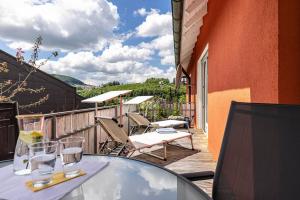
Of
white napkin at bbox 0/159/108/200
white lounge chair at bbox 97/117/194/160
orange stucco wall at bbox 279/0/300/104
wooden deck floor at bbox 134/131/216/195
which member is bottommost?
wooden deck floor at bbox 134/131/216/195

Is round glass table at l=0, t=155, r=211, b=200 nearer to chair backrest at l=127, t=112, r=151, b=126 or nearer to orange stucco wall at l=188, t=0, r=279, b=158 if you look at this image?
orange stucco wall at l=188, t=0, r=279, b=158

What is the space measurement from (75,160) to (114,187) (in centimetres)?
45

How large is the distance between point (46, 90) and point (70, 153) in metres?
12.5

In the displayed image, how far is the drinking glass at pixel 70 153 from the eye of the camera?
3.98 feet

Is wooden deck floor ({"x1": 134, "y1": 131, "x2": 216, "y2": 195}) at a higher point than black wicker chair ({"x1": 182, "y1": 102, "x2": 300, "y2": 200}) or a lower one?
lower

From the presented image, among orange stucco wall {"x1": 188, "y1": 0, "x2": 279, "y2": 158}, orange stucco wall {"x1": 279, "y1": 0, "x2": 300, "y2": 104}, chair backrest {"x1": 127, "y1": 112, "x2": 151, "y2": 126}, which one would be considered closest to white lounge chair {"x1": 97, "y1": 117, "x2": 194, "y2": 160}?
orange stucco wall {"x1": 188, "y1": 0, "x2": 279, "y2": 158}

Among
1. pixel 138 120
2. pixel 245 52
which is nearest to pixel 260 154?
pixel 245 52

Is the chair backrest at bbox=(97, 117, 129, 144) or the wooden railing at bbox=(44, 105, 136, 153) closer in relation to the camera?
the wooden railing at bbox=(44, 105, 136, 153)

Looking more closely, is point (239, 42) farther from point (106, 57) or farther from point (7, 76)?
point (106, 57)

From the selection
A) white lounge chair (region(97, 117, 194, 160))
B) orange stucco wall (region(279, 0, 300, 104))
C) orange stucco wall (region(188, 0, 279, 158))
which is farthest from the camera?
white lounge chair (region(97, 117, 194, 160))

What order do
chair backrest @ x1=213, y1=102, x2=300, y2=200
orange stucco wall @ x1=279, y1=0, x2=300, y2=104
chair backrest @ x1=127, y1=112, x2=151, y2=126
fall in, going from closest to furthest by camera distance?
chair backrest @ x1=213, y1=102, x2=300, y2=200 → orange stucco wall @ x1=279, y1=0, x2=300, y2=104 → chair backrest @ x1=127, y1=112, x2=151, y2=126

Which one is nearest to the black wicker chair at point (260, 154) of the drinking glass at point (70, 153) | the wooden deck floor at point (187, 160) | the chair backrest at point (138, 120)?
the drinking glass at point (70, 153)

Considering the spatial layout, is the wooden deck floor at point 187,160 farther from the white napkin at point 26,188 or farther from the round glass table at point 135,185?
the white napkin at point 26,188

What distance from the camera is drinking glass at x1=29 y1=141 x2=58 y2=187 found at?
3.61 ft
